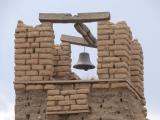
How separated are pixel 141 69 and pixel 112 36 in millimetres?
1810

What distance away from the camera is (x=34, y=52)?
1430 centimetres

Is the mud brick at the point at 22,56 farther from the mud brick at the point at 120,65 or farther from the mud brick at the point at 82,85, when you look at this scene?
the mud brick at the point at 120,65

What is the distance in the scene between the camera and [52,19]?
1441cm

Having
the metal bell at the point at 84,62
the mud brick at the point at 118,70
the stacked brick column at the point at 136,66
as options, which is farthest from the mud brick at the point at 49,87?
the stacked brick column at the point at 136,66

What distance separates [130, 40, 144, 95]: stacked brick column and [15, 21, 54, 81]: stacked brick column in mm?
1935

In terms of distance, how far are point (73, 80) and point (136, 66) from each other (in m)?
1.81

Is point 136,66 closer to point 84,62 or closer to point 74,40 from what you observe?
point 84,62

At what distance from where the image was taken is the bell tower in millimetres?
13836

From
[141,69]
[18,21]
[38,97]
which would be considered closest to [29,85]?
[38,97]

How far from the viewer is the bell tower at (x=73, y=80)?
45.4 feet

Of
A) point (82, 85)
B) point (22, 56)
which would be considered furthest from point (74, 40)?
point (82, 85)

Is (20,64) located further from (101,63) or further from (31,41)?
(101,63)

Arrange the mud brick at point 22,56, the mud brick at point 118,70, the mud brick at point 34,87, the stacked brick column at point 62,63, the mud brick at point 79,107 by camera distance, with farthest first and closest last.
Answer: the stacked brick column at point 62,63, the mud brick at point 22,56, the mud brick at point 34,87, the mud brick at point 118,70, the mud brick at point 79,107

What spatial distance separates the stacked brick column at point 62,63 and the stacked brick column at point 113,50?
115cm
